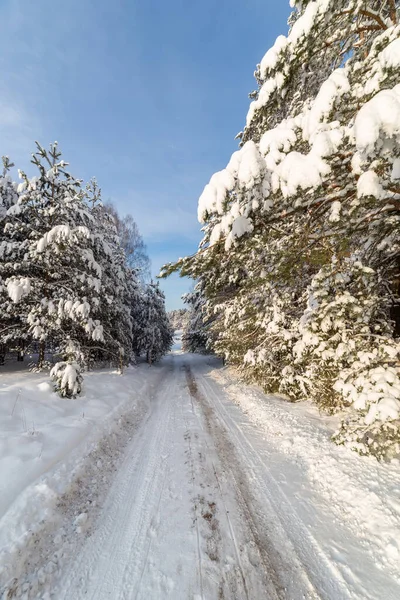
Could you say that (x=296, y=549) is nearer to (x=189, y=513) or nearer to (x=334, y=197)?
(x=189, y=513)

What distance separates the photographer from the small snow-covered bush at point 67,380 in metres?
6.77

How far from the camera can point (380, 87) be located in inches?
119

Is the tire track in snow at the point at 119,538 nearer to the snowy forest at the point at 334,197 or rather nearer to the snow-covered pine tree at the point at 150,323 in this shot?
the snowy forest at the point at 334,197

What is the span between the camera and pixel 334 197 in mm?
3830

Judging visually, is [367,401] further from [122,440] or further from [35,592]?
[122,440]

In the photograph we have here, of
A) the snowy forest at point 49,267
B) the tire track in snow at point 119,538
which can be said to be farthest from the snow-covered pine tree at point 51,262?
the tire track in snow at point 119,538

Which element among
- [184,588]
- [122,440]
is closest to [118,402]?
[122,440]

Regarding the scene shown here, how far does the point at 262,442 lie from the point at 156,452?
2413 millimetres

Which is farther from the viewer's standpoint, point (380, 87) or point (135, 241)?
point (135, 241)

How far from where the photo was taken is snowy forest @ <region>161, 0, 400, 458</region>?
290cm

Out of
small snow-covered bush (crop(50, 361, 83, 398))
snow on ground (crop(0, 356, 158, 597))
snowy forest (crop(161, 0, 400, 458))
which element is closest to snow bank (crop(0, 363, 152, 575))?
snow on ground (crop(0, 356, 158, 597))

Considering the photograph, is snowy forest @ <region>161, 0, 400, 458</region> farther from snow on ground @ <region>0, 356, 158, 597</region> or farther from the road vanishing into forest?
snow on ground @ <region>0, 356, 158, 597</region>

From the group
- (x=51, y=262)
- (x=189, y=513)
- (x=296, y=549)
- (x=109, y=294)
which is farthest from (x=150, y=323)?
(x=296, y=549)

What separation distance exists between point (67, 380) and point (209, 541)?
5462mm
